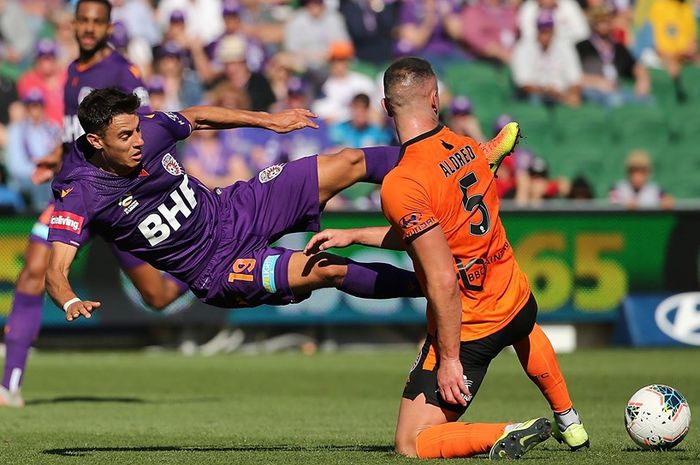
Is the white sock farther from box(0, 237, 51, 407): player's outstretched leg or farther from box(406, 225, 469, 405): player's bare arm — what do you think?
Result: box(0, 237, 51, 407): player's outstretched leg

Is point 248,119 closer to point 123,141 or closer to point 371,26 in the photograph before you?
point 123,141

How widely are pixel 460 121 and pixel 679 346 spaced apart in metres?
4.22

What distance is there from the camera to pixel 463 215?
662 cm

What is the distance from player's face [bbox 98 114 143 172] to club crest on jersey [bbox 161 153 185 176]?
0.88 ft

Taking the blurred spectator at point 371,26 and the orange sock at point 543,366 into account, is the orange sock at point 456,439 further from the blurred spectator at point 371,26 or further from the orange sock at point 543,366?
the blurred spectator at point 371,26

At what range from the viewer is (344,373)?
517 inches

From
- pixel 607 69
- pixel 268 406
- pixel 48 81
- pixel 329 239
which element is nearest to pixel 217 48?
pixel 48 81

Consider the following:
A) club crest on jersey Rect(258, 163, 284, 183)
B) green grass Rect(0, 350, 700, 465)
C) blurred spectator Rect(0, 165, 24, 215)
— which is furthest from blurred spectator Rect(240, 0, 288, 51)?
club crest on jersey Rect(258, 163, 284, 183)

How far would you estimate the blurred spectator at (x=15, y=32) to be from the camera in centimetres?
1955

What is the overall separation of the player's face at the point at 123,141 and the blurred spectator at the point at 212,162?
8685mm

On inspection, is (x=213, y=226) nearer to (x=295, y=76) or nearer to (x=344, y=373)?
(x=344, y=373)

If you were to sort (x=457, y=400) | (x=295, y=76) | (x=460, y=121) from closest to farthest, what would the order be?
(x=457, y=400) → (x=460, y=121) → (x=295, y=76)

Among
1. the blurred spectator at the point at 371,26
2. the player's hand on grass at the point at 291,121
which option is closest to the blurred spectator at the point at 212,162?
the blurred spectator at the point at 371,26

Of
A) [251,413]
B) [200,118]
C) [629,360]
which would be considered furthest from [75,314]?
[629,360]
